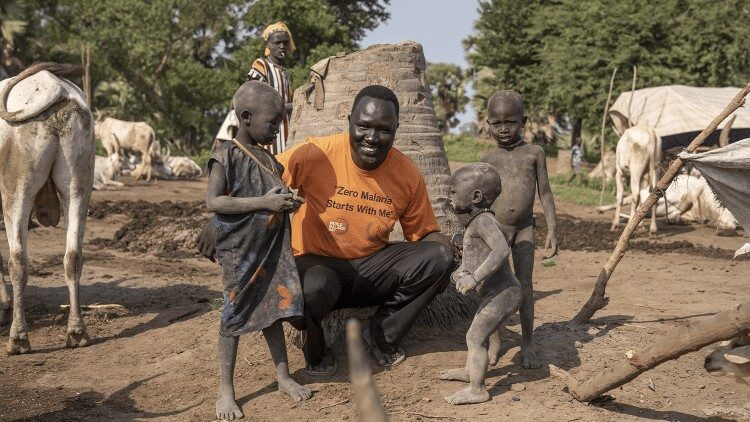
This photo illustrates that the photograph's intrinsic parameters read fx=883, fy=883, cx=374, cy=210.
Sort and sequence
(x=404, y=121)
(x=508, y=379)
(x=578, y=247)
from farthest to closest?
(x=578, y=247), (x=404, y=121), (x=508, y=379)

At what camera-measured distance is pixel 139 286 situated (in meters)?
7.92

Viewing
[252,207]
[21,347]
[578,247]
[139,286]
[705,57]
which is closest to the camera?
[252,207]

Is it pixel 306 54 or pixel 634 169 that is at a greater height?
pixel 306 54

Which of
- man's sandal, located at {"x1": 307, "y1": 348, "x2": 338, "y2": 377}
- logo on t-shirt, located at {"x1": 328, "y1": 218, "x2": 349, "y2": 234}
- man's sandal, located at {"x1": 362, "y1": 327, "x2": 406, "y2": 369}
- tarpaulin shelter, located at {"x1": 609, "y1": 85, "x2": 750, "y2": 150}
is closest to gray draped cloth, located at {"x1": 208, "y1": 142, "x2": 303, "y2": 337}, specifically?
logo on t-shirt, located at {"x1": 328, "y1": 218, "x2": 349, "y2": 234}

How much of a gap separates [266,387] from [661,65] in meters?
23.4

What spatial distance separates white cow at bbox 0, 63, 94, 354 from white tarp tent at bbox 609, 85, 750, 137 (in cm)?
1421

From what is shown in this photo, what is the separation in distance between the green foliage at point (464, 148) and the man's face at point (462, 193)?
2216cm

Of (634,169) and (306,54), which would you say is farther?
(306,54)

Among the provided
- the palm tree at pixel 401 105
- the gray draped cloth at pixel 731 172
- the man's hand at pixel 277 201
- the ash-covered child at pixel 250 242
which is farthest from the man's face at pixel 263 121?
the gray draped cloth at pixel 731 172

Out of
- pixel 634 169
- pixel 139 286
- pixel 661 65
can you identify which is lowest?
pixel 139 286

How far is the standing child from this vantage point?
4.73 m

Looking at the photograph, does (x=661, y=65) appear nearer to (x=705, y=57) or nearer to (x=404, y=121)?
(x=705, y=57)

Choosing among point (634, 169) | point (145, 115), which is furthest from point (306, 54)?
point (634, 169)

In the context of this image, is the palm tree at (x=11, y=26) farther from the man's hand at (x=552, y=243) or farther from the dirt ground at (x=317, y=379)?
the man's hand at (x=552, y=243)
